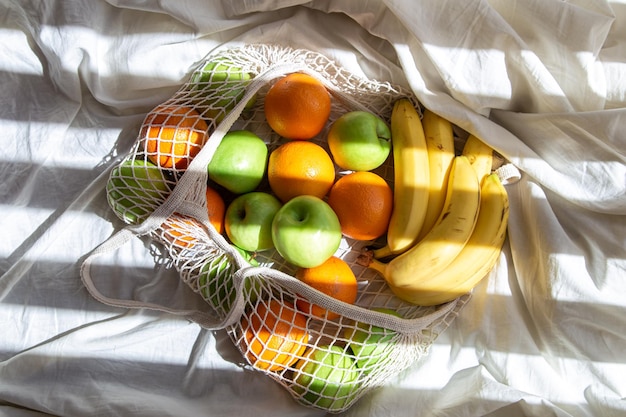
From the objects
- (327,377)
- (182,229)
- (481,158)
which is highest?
(481,158)

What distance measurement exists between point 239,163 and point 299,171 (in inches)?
4.0

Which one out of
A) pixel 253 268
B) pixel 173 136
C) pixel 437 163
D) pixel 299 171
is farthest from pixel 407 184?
pixel 173 136

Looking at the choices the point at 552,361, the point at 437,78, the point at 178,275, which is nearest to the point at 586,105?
the point at 437,78

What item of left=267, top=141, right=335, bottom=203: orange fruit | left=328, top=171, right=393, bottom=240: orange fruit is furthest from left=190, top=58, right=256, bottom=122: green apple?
left=328, top=171, right=393, bottom=240: orange fruit

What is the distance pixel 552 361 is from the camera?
882mm

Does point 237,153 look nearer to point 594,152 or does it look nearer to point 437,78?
point 437,78

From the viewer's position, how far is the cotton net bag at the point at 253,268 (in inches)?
33.8

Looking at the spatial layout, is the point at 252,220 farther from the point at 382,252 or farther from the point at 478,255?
the point at 478,255

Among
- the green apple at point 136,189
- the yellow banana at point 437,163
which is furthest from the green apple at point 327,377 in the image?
the green apple at point 136,189

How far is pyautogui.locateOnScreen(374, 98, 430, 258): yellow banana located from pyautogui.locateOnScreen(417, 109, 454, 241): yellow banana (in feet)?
0.05

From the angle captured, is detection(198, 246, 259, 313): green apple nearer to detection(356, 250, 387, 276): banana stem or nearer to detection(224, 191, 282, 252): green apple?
detection(224, 191, 282, 252): green apple

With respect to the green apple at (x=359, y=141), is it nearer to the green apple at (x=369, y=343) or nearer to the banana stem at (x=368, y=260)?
the banana stem at (x=368, y=260)

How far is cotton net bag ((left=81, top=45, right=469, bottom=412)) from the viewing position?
0.86 m

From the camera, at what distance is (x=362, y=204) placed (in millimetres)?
898
